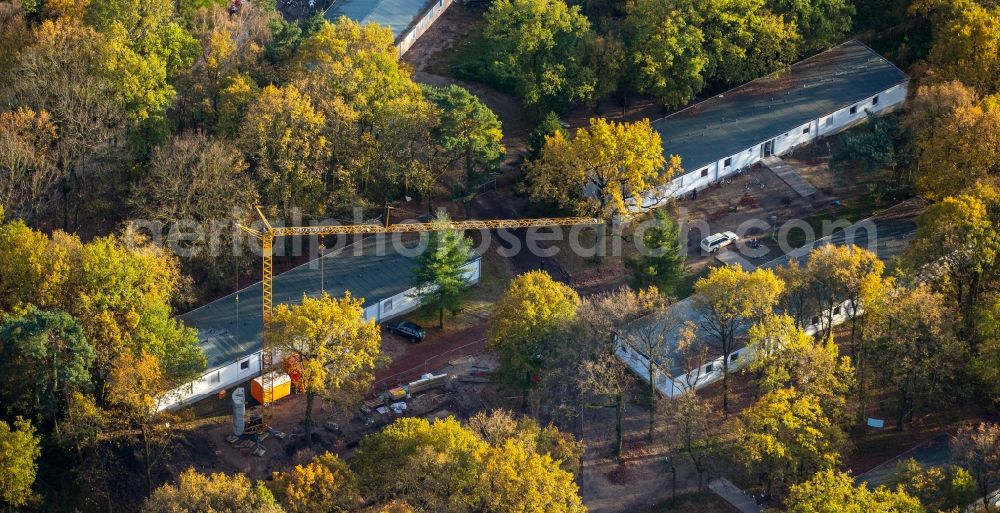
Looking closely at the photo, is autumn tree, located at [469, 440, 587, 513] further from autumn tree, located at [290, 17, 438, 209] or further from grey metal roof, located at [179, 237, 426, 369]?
autumn tree, located at [290, 17, 438, 209]

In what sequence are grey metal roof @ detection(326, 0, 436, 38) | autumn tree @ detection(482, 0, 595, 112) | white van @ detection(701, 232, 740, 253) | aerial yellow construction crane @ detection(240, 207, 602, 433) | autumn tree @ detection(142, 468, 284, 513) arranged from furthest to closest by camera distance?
grey metal roof @ detection(326, 0, 436, 38) → autumn tree @ detection(482, 0, 595, 112) → white van @ detection(701, 232, 740, 253) → aerial yellow construction crane @ detection(240, 207, 602, 433) → autumn tree @ detection(142, 468, 284, 513)

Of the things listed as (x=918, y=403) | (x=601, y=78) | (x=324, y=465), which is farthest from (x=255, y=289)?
(x=918, y=403)

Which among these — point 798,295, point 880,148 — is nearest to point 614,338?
point 798,295

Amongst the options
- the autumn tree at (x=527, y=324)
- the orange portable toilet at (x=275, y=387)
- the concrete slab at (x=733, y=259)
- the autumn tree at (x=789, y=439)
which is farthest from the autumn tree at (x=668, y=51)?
the orange portable toilet at (x=275, y=387)

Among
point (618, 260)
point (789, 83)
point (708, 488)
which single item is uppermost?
point (789, 83)

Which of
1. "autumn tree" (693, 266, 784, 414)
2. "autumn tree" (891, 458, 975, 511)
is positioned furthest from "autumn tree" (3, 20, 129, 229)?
"autumn tree" (891, 458, 975, 511)

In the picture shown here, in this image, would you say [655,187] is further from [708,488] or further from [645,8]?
[708,488]
